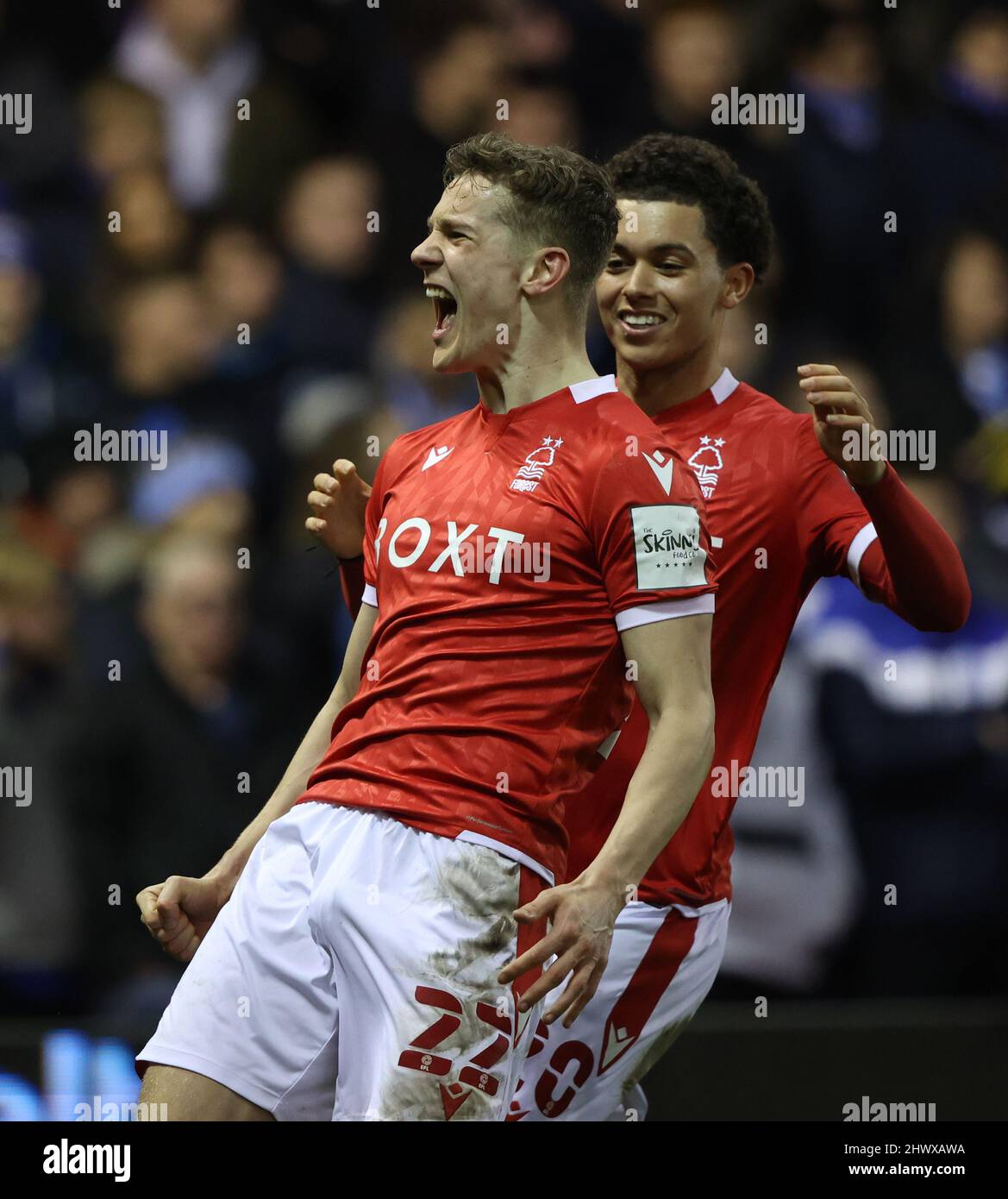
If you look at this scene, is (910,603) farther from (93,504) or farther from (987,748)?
(93,504)

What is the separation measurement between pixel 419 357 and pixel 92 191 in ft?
4.56

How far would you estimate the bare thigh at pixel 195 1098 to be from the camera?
280 centimetres

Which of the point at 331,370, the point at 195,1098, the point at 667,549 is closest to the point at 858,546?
the point at 667,549

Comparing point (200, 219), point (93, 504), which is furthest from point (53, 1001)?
point (200, 219)

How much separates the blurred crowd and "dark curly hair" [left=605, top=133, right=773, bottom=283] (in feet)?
6.37

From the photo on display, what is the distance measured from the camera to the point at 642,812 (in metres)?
2.73

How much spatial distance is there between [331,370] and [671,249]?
8.83ft

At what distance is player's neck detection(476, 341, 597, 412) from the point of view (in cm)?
314

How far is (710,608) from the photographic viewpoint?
9.55ft

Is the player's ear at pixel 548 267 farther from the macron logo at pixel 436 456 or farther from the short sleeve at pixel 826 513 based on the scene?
the short sleeve at pixel 826 513

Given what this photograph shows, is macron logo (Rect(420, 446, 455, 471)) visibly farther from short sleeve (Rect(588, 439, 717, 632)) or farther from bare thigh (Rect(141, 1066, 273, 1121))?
bare thigh (Rect(141, 1066, 273, 1121))

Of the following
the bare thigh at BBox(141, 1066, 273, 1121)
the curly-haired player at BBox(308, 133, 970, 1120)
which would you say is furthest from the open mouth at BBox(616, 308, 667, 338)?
the bare thigh at BBox(141, 1066, 273, 1121)

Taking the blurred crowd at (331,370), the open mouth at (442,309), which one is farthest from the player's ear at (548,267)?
the blurred crowd at (331,370)

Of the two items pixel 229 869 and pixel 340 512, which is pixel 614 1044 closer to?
pixel 229 869
